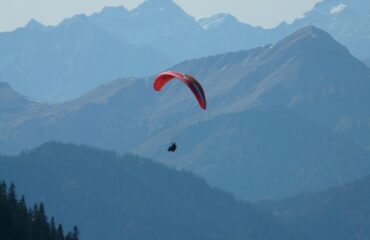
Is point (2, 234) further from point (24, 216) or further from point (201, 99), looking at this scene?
point (201, 99)

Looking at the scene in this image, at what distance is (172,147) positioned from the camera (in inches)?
3735

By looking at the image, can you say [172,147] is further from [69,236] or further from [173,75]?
[69,236]

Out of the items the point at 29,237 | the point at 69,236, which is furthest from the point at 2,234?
the point at 69,236

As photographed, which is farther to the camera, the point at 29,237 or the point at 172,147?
the point at 29,237

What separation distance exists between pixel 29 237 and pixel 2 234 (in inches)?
124

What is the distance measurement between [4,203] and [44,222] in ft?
18.3

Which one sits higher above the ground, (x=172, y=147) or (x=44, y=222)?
(x=44, y=222)

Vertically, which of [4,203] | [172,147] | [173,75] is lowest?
[172,147]

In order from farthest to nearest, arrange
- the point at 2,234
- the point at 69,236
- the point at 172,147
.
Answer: the point at 69,236
the point at 2,234
the point at 172,147

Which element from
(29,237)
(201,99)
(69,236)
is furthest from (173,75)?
(69,236)

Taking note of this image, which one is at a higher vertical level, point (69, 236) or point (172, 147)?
point (69, 236)

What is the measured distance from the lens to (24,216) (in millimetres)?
135500

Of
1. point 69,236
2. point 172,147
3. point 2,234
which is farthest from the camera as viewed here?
point 69,236

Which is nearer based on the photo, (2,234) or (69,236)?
(2,234)
